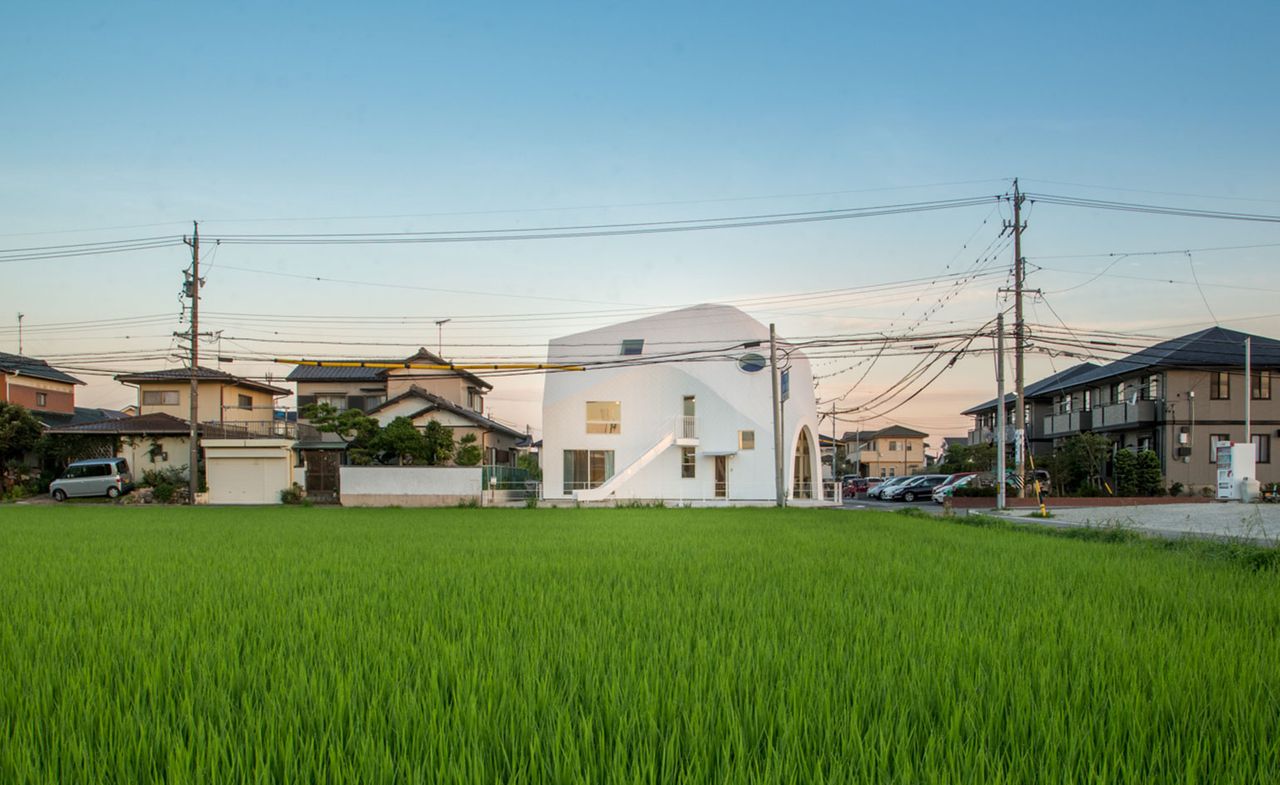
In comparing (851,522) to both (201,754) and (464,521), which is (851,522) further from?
(201,754)

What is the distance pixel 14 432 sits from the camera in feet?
106

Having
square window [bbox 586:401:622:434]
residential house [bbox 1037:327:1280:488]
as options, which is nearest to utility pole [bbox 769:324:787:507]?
square window [bbox 586:401:622:434]

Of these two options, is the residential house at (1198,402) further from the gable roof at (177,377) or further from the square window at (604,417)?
the gable roof at (177,377)

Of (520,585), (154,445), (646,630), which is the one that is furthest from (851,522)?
(154,445)

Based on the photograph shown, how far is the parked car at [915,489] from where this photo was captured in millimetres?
→ 39562

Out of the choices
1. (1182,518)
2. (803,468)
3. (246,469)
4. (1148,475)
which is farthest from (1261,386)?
(246,469)

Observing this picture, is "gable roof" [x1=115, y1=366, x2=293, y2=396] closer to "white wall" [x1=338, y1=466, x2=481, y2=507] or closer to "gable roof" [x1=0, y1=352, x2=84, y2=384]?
"gable roof" [x1=0, y1=352, x2=84, y2=384]

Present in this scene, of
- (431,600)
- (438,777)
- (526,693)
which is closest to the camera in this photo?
(438,777)

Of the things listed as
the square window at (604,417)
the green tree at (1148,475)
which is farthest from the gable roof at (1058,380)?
the square window at (604,417)

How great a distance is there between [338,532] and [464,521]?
3.99 meters

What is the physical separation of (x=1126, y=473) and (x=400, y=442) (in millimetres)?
25872

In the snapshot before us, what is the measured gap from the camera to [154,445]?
33.6m

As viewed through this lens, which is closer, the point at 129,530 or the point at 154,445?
the point at 129,530

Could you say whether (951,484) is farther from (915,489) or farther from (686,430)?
(686,430)
